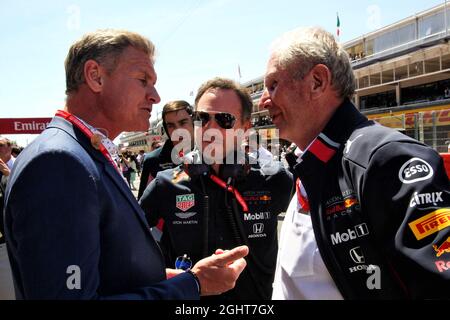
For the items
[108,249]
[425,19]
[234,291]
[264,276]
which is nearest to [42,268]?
[108,249]

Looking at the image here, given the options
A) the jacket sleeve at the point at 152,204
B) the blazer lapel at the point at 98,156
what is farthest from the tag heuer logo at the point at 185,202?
the blazer lapel at the point at 98,156

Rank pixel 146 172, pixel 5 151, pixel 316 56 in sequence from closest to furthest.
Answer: pixel 316 56 < pixel 146 172 < pixel 5 151

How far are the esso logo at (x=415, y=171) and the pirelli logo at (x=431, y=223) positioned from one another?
115 millimetres

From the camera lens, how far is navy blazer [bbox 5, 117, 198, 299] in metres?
1.18

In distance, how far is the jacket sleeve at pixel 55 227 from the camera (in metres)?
1.18

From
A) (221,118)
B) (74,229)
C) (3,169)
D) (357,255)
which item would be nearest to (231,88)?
(221,118)

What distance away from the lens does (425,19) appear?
34.6m

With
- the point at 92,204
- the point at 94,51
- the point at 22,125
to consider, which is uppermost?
the point at 22,125

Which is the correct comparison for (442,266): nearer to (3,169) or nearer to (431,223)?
(431,223)

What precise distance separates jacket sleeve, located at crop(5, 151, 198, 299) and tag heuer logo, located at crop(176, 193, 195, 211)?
126 centimetres

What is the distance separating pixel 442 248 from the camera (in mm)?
1146

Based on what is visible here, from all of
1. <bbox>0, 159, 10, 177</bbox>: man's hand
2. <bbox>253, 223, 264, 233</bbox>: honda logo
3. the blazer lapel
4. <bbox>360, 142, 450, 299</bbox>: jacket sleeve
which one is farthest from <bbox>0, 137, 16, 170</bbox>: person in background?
<bbox>360, 142, 450, 299</bbox>: jacket sleeve

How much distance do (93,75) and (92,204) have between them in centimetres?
65

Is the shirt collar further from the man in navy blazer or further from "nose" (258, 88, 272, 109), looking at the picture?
"nose" (258, 88, 272, 109)
